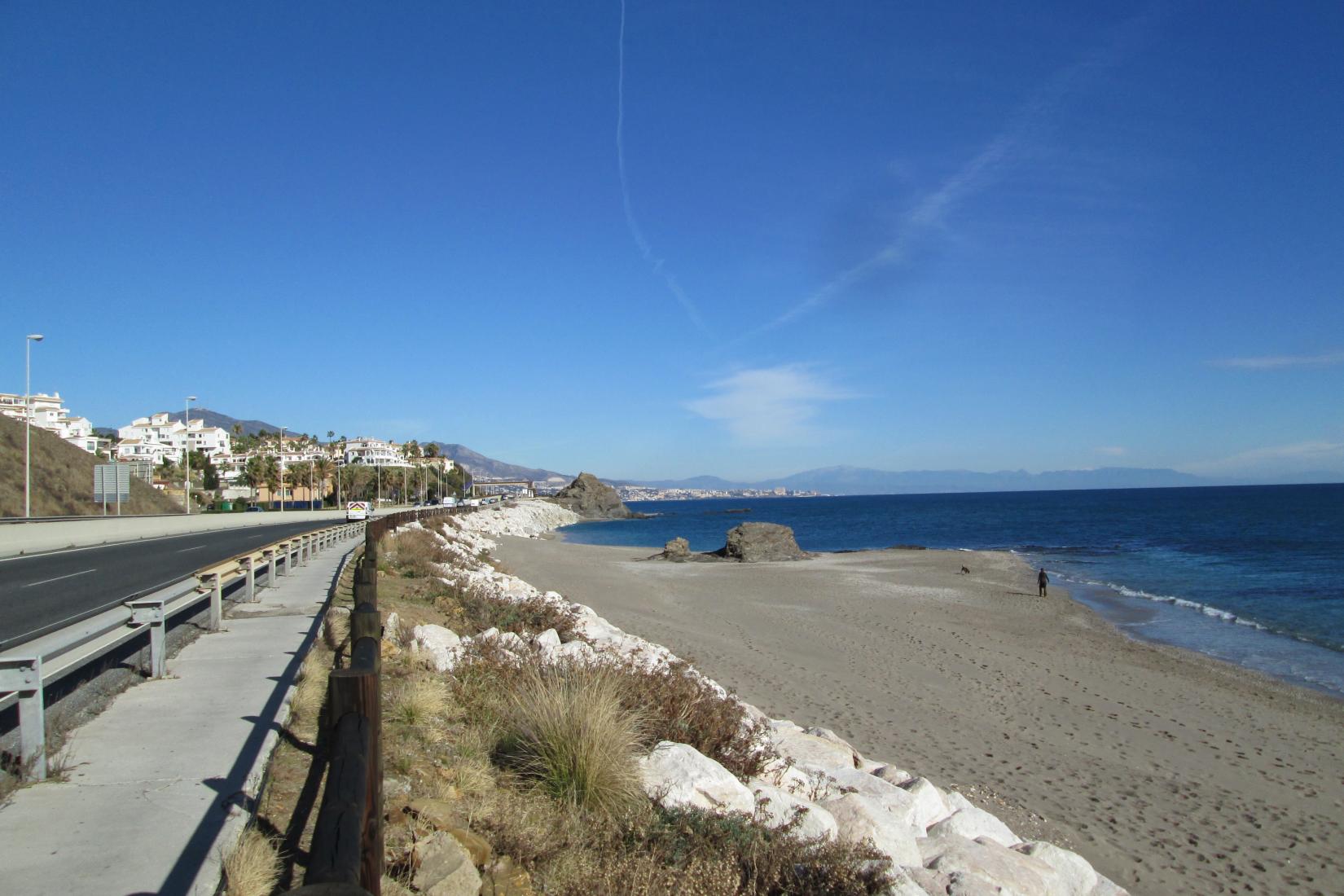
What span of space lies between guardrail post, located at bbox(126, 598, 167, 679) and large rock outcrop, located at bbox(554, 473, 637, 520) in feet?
432

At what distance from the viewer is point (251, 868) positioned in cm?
384

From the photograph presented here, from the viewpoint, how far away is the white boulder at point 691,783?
561 cm

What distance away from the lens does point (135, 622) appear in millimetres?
7957

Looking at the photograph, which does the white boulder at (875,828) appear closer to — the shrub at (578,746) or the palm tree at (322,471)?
the shrub at (578,746)

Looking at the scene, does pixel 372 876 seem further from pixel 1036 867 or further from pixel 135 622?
pixel 135 622

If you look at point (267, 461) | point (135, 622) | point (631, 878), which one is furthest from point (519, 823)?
point (267, 461)

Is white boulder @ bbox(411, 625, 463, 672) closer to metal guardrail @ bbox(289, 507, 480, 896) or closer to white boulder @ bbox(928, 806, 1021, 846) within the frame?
white boulder @ bbox(928, 806, 1021, 846)

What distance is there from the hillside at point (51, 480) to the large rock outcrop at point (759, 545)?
135 ft

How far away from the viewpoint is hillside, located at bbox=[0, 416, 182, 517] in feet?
171

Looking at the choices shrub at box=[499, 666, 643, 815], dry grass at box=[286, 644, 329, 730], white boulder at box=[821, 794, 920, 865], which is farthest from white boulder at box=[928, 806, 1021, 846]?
dry grass at box=[286, 644, 329, 730]

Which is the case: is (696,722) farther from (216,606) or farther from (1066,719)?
(1066,719)

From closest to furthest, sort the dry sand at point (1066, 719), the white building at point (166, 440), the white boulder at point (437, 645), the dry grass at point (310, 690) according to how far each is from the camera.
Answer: the dry grass at point (310, 690) → the white boulder at point (437, 645) → the dry sand at point (1066, 719) → the white building at point (166, 440)

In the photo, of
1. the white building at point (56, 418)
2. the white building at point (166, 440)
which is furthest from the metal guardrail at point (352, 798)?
the white building at point (166, 440)

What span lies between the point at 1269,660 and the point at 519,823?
68.3 ft
